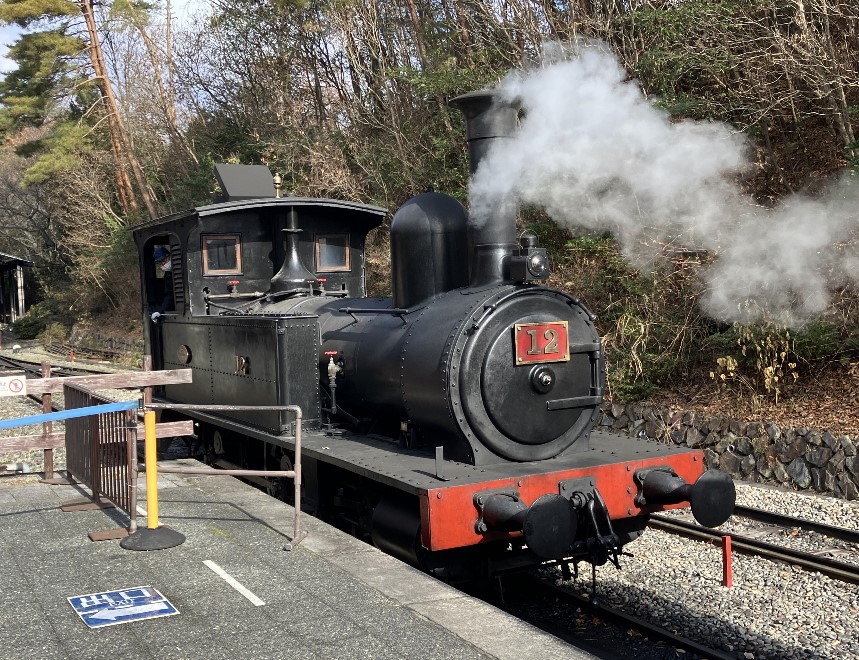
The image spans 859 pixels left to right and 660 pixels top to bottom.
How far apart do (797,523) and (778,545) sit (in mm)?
686

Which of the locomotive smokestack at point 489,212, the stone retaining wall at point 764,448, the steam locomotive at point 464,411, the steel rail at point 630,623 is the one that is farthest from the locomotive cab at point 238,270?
the stone retaining wall at point 764,448

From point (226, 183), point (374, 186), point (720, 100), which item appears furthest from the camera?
point (374, 186)

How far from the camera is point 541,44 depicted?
12570 millimetres

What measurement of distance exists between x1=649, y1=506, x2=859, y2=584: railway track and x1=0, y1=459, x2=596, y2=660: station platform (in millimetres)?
2566

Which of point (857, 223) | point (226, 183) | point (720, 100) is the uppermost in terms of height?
point (720, 100)

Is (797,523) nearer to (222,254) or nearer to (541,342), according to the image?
(541,342)

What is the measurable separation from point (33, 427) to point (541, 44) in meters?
9.79

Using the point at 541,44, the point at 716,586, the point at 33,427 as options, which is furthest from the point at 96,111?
the point at 716,586

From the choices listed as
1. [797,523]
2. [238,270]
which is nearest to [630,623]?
[797,523]

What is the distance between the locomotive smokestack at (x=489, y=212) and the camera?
5.43 meters

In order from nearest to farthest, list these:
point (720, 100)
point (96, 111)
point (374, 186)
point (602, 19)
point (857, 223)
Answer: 1. point (857, 223)
2. point (720, 100)
3. point (602, 19)
4. point (374, 186)
5. point (96, 111)

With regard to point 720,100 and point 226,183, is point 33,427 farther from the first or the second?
point 720,100

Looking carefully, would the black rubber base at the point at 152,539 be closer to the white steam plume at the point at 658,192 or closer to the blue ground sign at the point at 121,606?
the blue ground sign at the point at 121,606

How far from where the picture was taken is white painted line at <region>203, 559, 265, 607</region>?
432cm
